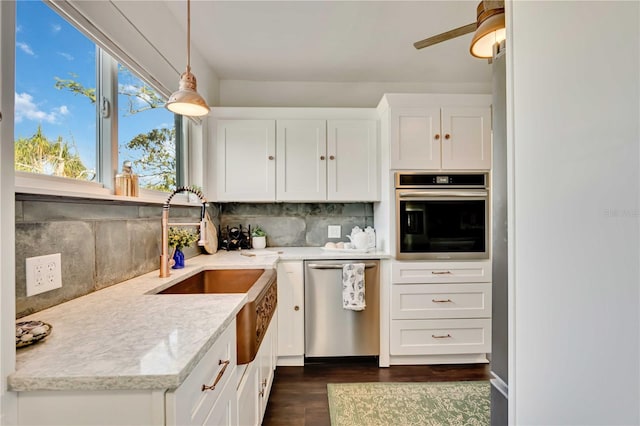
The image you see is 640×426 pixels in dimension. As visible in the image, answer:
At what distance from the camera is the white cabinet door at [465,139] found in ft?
7.84

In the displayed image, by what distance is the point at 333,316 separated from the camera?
7.59 feet

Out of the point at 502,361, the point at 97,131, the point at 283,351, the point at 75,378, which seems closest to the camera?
the point at 75,378

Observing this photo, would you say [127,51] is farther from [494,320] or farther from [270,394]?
[270,394]

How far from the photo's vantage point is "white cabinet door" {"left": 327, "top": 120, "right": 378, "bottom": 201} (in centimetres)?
262

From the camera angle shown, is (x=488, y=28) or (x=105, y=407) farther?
(x=488, y=28)

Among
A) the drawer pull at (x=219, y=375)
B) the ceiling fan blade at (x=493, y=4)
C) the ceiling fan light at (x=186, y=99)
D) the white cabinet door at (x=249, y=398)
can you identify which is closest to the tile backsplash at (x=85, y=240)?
the ceiling fan light at (x=186, y=99)

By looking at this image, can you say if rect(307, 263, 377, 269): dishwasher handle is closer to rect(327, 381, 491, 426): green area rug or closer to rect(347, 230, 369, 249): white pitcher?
rect(347, 230, 369, 249): white pitcher

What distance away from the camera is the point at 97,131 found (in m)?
1.38

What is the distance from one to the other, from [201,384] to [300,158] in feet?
6.83

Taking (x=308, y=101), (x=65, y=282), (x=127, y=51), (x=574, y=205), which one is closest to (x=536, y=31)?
(x=574, y=205)

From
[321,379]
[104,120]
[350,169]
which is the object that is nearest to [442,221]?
[350,169]

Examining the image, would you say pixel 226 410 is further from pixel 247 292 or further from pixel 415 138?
pixel 415 138

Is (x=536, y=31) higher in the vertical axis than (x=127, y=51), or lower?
lower

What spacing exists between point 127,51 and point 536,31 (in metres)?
1.71
